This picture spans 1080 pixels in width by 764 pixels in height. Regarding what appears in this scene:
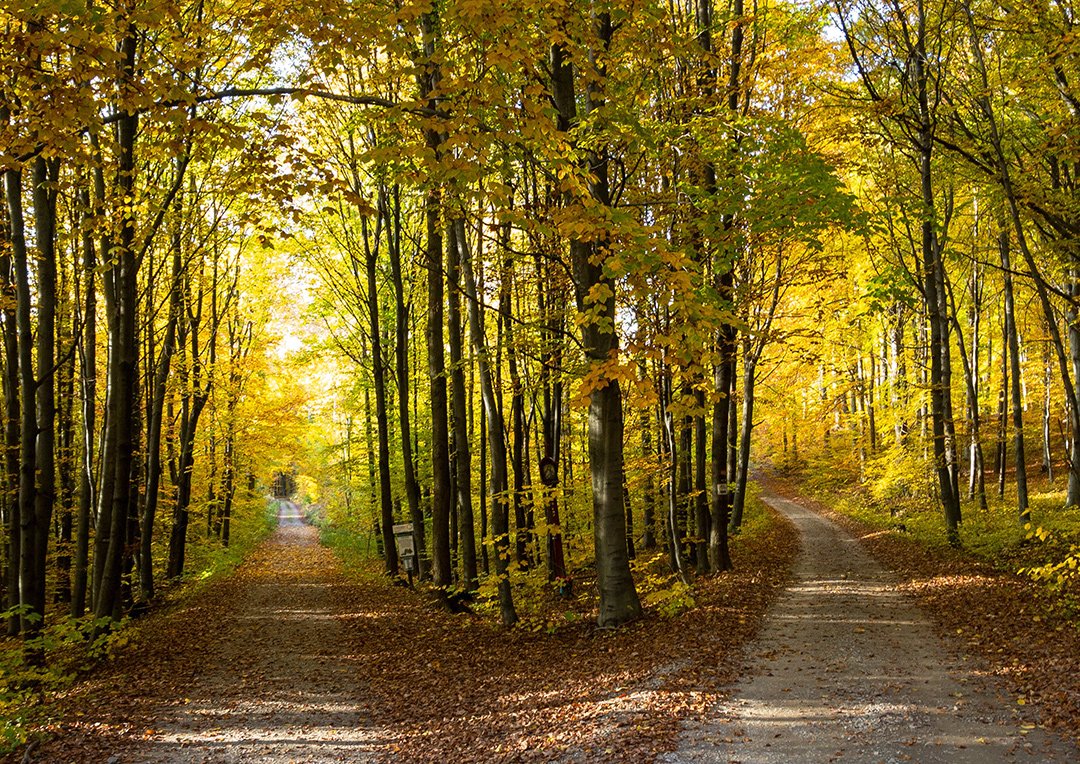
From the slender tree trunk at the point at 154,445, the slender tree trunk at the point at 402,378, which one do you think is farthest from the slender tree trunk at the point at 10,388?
the slender tree trunk at the point at 402,378

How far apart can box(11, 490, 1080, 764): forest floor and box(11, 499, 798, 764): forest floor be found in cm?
3

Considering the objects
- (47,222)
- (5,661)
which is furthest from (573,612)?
(47,222)

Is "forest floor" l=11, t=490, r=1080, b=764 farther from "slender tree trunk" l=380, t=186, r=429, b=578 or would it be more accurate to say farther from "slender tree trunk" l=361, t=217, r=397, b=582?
"slender tree trunk" l=361, t=217, r=397, b=582

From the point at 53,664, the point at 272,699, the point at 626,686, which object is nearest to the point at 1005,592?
the point at 626,686

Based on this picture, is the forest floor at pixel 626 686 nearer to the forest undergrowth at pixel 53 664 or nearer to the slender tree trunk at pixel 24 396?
the forest undergrowth at pixel 53 664

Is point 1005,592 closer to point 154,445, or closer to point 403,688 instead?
point 403,688

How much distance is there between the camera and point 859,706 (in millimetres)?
5676

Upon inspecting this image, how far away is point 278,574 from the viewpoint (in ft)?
65.8

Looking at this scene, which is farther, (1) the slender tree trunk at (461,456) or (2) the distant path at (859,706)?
(1) the slender tree trunk at (461,456)

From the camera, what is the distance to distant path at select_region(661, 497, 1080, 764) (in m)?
4.84

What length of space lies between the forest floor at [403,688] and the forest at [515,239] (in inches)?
33.5

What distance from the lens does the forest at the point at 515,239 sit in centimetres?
549

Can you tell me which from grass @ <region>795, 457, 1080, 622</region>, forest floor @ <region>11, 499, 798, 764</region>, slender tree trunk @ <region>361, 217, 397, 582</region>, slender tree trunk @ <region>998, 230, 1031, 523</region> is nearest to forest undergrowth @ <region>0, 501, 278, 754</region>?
forest floor @ <region>11, 499, 798, 764</region>

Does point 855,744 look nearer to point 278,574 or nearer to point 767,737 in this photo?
point 767,737
